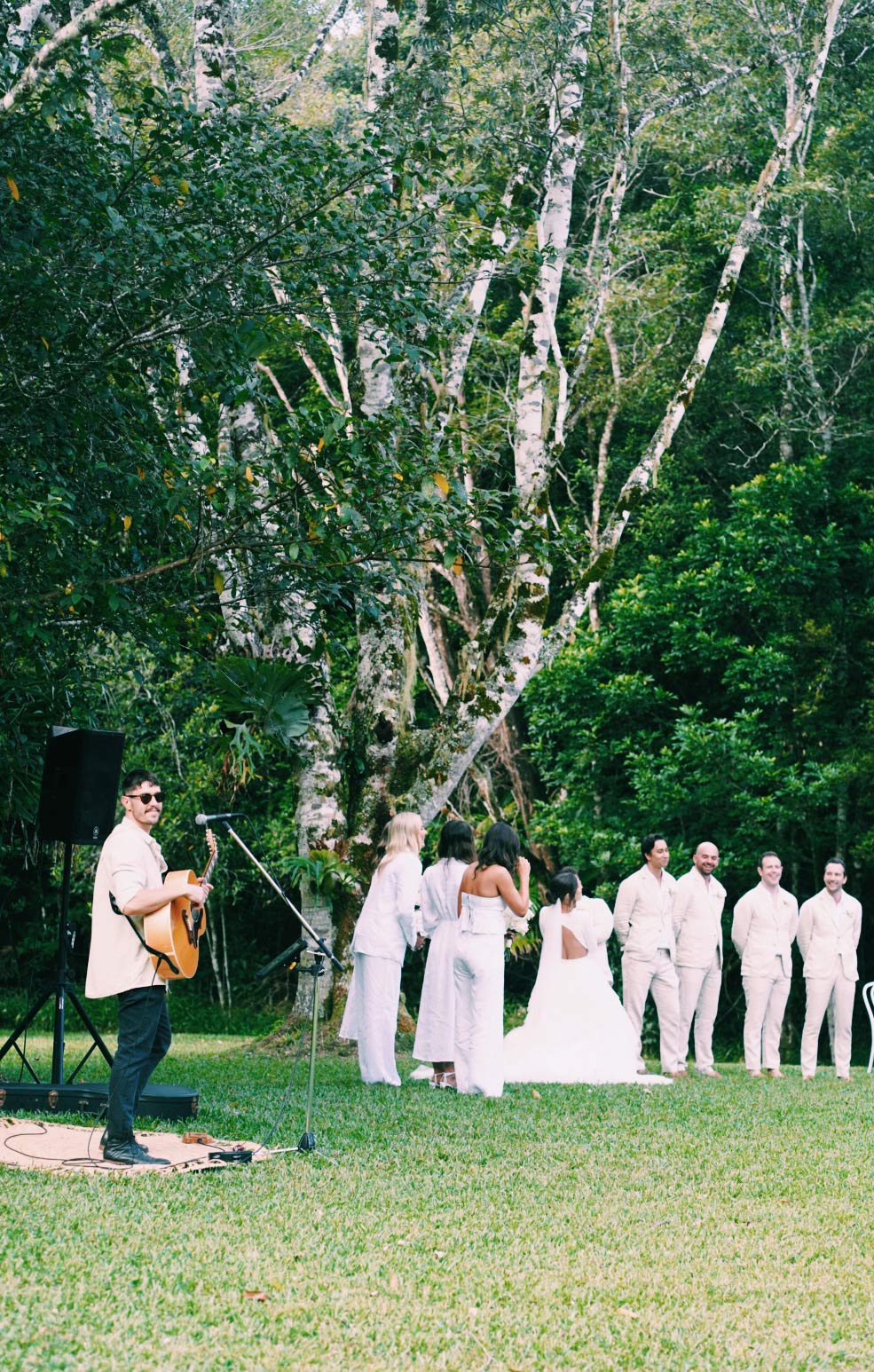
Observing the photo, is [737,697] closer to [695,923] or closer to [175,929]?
[695,923]

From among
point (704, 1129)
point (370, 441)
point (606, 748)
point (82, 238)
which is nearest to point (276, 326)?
point (370, 441)

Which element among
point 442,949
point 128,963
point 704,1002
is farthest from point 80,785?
point 704,1002

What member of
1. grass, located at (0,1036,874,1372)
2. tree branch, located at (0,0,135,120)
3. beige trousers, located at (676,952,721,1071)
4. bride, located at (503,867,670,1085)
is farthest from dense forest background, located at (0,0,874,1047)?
grass, located at (0,1036,874,1372)

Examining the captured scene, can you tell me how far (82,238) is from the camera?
7738 millimetres

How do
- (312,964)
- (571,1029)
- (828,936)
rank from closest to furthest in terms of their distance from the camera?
1. (312,964)
2. (571,1029)
3. (828,936)

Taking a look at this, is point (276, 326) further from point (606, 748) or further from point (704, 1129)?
point (606, 748)

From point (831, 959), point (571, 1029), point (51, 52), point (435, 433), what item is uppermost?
point (51, 52)

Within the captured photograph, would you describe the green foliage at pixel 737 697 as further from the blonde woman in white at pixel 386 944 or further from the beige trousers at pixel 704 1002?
the blonde woman in white at pixel 386 944

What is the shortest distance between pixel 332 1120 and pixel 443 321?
491 centimetres

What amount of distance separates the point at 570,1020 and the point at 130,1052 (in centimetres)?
569

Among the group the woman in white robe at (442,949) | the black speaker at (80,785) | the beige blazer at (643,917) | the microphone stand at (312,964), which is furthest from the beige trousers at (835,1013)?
the black speaker at (80,785)

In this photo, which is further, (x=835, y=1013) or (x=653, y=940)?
(x=835, y=1013)

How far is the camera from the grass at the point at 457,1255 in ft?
13.2

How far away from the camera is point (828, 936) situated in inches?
489
